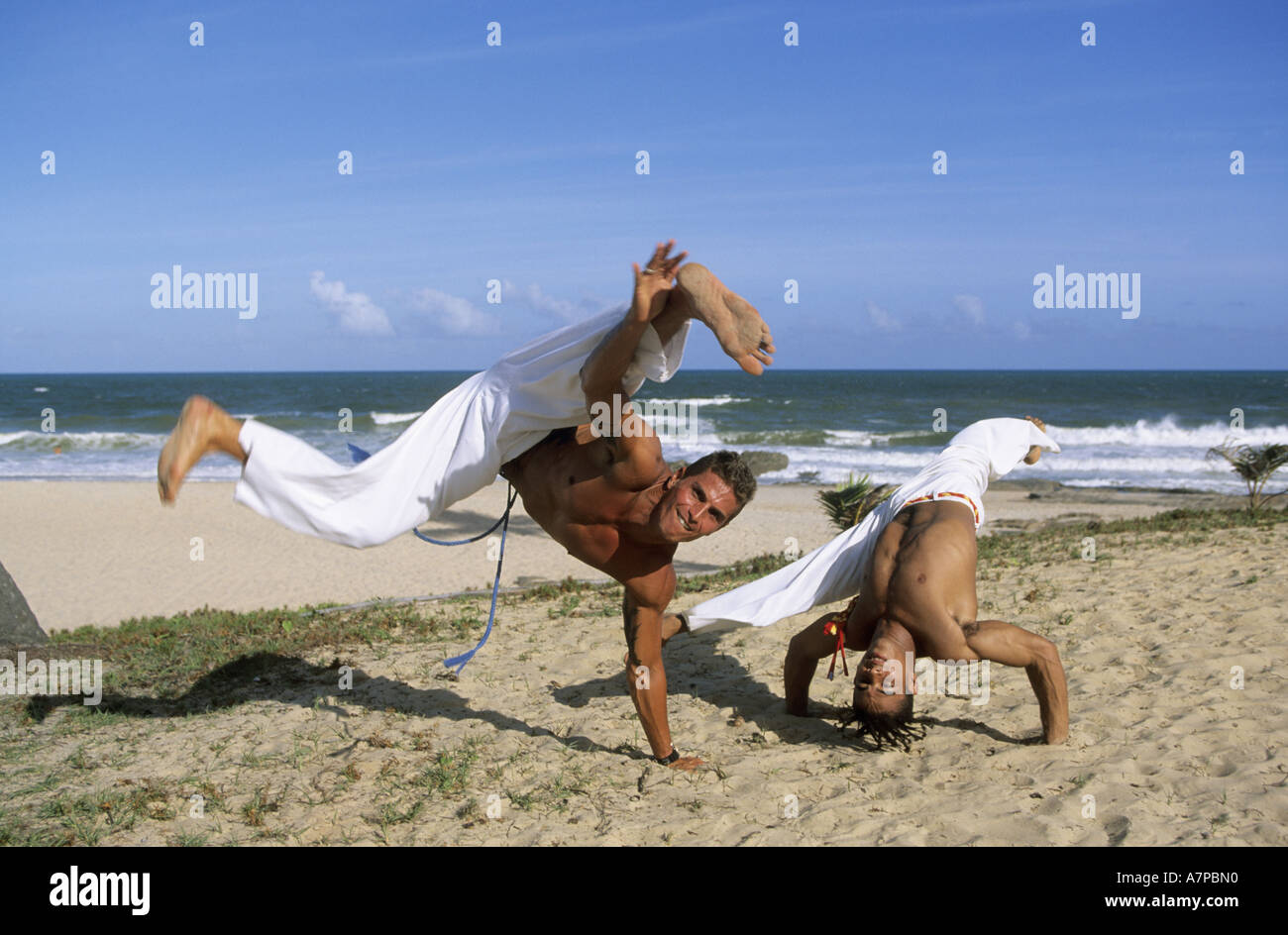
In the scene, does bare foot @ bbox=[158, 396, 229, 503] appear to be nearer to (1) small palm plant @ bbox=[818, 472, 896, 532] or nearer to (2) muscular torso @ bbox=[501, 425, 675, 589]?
(2) muscular torso @ bbox=[501, 425, 675, 589]

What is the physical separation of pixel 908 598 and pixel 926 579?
0.44ft

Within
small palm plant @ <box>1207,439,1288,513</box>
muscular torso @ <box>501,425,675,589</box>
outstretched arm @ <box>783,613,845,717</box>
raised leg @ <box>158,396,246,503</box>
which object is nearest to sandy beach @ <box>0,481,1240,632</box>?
small palm plant @ <box>1207,439,1288,513</box>

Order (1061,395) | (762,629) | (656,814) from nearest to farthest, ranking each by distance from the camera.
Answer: (656,814) → (762,629) → (1061,395)

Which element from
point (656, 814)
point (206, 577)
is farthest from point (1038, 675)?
point (206, 577)

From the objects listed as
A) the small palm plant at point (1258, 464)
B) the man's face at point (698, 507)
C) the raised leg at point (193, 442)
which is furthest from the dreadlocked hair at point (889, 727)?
the small palm plant at point (1258, 464)

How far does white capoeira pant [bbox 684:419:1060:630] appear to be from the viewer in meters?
5.53

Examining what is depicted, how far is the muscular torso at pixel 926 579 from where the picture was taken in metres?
4.82

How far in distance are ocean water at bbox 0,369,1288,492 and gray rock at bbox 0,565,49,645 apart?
→ 883cm

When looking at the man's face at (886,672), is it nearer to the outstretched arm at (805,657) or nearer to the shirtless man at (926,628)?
the shirtless man at (926,628)

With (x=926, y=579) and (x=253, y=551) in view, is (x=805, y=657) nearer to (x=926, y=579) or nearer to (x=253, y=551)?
(x=926, y=579)

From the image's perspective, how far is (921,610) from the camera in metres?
4.83

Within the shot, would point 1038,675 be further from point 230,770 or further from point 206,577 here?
point 206,577

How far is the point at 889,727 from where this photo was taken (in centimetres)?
498
